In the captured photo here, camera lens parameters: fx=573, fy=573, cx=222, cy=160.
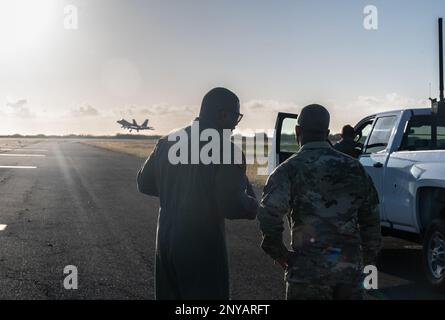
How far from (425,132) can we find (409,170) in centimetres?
130

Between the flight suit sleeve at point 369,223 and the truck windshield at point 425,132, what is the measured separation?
4.64 m

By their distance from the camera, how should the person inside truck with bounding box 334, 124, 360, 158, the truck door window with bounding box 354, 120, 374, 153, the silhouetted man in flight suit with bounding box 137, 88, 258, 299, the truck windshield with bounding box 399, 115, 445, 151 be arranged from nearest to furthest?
the silhouetted man in flight suit with bounding box 137, 88, 258, 299
the truck windshield with bounding box 399, 115, 445, 151
the truck door window with bounding box 354, 120, 374, 153
the person inside truck with bounding box 334, 124, 360, 158

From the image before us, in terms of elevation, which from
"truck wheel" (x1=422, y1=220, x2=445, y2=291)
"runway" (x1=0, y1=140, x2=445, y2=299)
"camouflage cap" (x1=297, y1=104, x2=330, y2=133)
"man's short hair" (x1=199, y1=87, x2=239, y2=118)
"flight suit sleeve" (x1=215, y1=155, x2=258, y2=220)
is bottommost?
"runway" (x1=0, y1=140, x2=445, y2=299)

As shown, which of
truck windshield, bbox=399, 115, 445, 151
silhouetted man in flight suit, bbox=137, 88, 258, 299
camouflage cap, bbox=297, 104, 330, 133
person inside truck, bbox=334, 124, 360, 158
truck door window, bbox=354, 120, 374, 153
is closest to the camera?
silhouetted man in flight suit, bbox=137, 88, 258, 299

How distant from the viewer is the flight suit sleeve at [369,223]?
3.59 meters

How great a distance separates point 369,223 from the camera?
364cm

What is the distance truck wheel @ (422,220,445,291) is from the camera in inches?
261

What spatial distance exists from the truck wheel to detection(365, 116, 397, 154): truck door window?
1744 millimetres

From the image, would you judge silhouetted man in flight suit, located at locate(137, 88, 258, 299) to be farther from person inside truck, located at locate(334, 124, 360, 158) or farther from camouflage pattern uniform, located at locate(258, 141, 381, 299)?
person inside truck, located at locate(334, 124, 360, 158)

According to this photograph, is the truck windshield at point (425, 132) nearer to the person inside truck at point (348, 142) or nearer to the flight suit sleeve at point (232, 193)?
the person inside truck at point (348, 142)

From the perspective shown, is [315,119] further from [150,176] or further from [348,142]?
[348,142]

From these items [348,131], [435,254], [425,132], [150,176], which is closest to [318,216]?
[150,176]

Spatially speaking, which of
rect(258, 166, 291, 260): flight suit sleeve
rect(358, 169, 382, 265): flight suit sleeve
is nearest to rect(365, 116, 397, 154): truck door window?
rect(358, 169, 382, 265): flight suit sleeve
